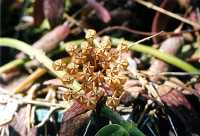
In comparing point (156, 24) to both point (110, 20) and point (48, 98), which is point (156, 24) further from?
point (48, 98)

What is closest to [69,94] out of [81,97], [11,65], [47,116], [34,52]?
[81,97]

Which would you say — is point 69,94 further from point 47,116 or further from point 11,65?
point 11,65

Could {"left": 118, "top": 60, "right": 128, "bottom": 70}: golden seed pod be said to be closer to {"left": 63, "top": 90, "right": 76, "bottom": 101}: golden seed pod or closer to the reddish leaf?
{"left": 63, "top": 90, "right": 76, "bottom": 101}: golden seed pod

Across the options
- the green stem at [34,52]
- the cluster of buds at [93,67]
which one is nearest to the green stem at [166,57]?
the green stem at [34,52]

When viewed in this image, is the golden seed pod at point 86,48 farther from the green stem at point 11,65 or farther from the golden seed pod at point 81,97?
the green stem at point 11,65

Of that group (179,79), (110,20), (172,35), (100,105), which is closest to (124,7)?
(110,20)

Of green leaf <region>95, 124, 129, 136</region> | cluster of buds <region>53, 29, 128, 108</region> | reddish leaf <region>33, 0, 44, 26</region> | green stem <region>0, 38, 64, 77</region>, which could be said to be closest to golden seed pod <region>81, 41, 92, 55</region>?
cluster of buds <region>53, 29, 128, 108</region>
